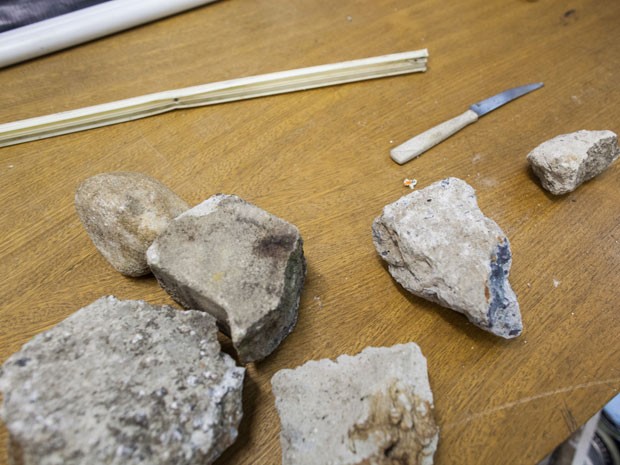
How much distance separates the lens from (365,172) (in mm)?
1556

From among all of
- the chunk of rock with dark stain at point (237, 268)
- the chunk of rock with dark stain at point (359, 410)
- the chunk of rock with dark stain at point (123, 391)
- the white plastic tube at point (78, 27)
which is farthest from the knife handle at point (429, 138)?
the white plastic tube at point (78, 27)

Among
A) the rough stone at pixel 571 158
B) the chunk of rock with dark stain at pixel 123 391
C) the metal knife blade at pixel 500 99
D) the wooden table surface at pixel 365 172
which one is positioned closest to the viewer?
the chunk of rock with dark stain at pixel 123 391

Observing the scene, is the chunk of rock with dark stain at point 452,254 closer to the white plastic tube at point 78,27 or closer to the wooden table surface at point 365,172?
the wooden table surface at point 365,172

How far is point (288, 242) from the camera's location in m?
1.14

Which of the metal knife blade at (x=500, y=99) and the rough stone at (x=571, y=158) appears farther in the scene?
the metal knife blade at (x=500, y=99)

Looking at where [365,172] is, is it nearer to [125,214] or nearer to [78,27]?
[125,214]

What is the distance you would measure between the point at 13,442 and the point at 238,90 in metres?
1.26

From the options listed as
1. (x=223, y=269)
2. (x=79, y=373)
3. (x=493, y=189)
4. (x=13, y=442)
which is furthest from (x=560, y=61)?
(x=13, y=442)

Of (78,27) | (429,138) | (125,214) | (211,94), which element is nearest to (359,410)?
(125,214)

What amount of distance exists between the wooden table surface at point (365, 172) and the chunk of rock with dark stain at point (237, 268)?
0.16 metres

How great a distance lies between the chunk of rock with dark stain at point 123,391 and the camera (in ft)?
2.90

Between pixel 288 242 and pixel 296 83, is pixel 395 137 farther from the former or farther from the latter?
pixel 288 242

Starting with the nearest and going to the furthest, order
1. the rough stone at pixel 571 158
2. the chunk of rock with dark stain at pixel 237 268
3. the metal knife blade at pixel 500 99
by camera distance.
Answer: the chunk of rock with dark stain at pixel 237 268 → the rough stone at pixel 571 158 → the metal knife blade at pixel 500 99

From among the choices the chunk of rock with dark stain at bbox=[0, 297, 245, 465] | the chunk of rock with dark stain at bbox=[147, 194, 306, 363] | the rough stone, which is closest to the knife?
the rough stone
